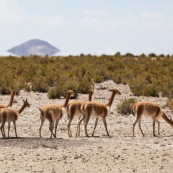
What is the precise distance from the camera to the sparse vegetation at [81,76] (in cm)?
2883

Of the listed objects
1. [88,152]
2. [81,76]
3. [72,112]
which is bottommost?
[88,152]

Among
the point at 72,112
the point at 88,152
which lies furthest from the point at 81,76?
the point at 88,152

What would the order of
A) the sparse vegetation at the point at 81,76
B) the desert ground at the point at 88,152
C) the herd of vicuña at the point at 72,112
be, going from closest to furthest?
1. the desert ground at the point at 88,152
2. the herd of vicuña at the point at 72,112
3. the sparse vegetation at the point at 81,76

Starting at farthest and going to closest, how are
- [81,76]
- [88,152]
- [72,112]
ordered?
[81,76]
[72,112]
[88,152]

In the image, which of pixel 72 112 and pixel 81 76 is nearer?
pixel 72 112

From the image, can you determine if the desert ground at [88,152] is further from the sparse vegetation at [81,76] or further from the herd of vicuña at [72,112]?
the sparse vegetation at [81,76]

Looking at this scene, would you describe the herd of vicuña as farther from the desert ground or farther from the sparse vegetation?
the sparse vegetation

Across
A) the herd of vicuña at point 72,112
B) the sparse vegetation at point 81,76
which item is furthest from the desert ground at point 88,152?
the sparse vegetation at point 81,76

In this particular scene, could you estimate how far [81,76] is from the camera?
35.6 m

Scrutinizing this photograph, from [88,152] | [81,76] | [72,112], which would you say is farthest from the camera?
[81,76]

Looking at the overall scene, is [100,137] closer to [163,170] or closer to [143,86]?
[163,170]

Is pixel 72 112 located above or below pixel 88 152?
above

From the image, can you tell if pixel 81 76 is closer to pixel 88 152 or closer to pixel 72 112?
pixel 72 112

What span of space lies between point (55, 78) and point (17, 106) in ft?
32.2
